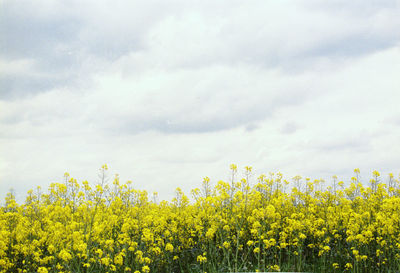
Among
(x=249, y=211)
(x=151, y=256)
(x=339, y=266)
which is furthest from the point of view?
(x=249, y=211)

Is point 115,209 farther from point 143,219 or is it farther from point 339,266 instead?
point 339,266

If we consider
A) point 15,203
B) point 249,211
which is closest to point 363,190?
point 249,211

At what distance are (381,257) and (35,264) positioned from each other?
634cm

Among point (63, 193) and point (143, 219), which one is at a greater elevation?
point (63, 193)

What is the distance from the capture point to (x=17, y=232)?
7.52 meters

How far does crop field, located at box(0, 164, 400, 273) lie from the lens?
658 cm

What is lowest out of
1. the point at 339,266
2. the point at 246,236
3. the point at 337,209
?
the point at 339,266

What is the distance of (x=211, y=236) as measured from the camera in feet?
21.8

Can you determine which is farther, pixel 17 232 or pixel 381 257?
pixel 17 232

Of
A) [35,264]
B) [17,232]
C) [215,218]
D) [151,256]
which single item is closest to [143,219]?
[151,256]

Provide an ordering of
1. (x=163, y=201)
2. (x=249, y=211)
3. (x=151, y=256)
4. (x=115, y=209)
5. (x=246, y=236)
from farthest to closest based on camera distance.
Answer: (x=163, y=201), (x=115, y=209), (x=249, y=211), (x=246, y=236), (x=151, y=256)

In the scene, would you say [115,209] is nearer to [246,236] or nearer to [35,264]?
[35,264]

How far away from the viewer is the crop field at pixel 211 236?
21.6 ft

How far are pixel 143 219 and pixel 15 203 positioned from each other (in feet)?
13.6
